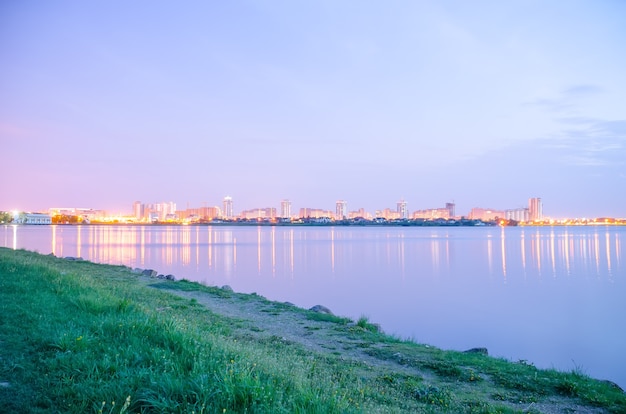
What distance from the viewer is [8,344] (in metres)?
7.65

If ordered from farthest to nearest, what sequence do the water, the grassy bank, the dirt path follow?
the water < the dirt path < the grassy bank

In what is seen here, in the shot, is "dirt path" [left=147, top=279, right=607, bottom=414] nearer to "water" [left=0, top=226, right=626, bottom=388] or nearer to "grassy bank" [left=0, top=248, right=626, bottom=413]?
"grassy bank" [left=0, top=248, right=626, bottom=413]

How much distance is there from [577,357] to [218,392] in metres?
17.0

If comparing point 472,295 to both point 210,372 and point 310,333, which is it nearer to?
point 310,333

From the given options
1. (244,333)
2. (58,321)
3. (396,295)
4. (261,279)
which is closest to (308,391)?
(58,321)

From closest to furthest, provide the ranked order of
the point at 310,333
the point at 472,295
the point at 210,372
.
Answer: the point at 210,372 → the point at 310,333 → the point at 472,295

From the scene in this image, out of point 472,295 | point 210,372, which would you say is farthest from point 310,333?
point 472,295

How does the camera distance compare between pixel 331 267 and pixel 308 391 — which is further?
pixel 331 267

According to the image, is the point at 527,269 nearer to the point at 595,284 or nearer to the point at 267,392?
the point at 595,284

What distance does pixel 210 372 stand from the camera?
623 cm

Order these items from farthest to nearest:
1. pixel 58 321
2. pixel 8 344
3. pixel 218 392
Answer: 1. pixel 58 321
2. pixel 8 344
3. pixel 218 392

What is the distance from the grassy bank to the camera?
18.3 feet

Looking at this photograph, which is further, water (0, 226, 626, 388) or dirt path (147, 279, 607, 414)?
water (0, 226, 626, 388)

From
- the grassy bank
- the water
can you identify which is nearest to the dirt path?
the grassy bank
